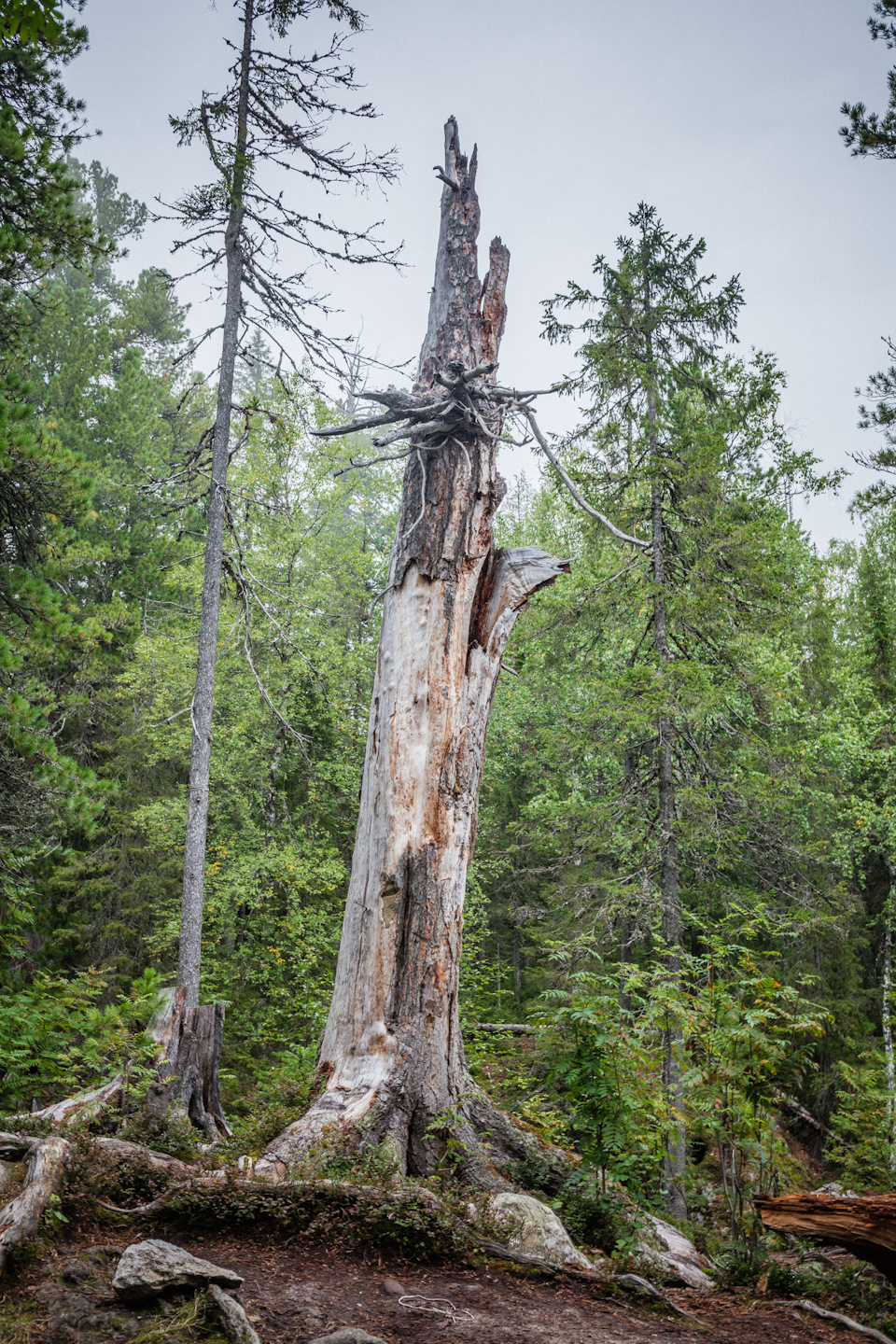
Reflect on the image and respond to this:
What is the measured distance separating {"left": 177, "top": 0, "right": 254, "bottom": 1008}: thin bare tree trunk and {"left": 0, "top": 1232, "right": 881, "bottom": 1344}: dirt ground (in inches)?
206

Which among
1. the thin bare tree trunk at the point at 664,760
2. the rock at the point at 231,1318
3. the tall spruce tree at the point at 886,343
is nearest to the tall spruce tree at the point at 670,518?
the thin bare tree trunk at the point at 664,760

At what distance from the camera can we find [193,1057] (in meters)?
7.49

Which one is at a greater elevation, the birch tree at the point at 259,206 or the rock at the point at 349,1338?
the birch tree at the point at 259,206

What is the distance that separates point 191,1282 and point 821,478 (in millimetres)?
17757

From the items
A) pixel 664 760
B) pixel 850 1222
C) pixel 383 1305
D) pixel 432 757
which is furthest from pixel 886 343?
pixel 383 1305

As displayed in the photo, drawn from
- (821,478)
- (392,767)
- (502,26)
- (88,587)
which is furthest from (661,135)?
(392,767)

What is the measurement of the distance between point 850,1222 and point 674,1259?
5.17 feet

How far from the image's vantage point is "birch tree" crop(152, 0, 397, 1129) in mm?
9398

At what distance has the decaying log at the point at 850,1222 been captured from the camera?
11.1 feet

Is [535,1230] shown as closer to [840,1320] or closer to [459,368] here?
[840,1320]

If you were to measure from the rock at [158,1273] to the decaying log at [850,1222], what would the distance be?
8.38 ft

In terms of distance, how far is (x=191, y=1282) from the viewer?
2785mm

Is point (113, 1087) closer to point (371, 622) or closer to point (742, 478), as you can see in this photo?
point (371, 622)

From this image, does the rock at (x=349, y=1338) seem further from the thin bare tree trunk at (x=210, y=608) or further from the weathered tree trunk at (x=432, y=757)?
the thin bare tree trunk at (x=210, y=608)
